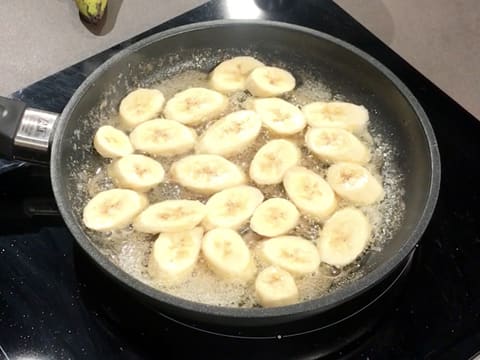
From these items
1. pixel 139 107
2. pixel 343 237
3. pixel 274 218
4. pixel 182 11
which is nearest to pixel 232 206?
pixel 274 218

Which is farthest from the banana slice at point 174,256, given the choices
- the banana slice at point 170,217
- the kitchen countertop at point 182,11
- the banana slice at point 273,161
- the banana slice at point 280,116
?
the kitchen countertop at point 182,11

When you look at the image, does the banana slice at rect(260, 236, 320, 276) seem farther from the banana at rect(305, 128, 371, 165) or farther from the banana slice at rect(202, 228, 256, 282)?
the banana at rect(305, 128, 371, 165)

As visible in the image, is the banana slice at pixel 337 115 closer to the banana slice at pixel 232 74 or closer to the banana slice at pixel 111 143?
the banana slice at pixel 232 74

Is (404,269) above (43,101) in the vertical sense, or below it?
above

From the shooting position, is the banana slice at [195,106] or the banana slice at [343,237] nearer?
the banana slice at [343,237]

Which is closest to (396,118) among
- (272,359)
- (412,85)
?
(412,85)

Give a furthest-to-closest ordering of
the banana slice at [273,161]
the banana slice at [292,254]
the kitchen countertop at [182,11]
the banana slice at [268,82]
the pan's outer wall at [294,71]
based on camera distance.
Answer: the kitchen countertop at [182,11] → the banana slice at [268,82] → the banana slice at [273,161] → the banana slice at [292,254] → the pan's outer wall at [294,71]

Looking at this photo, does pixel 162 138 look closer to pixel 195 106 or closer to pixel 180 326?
pixel 195 106

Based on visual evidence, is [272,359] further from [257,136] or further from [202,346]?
[257,136]
